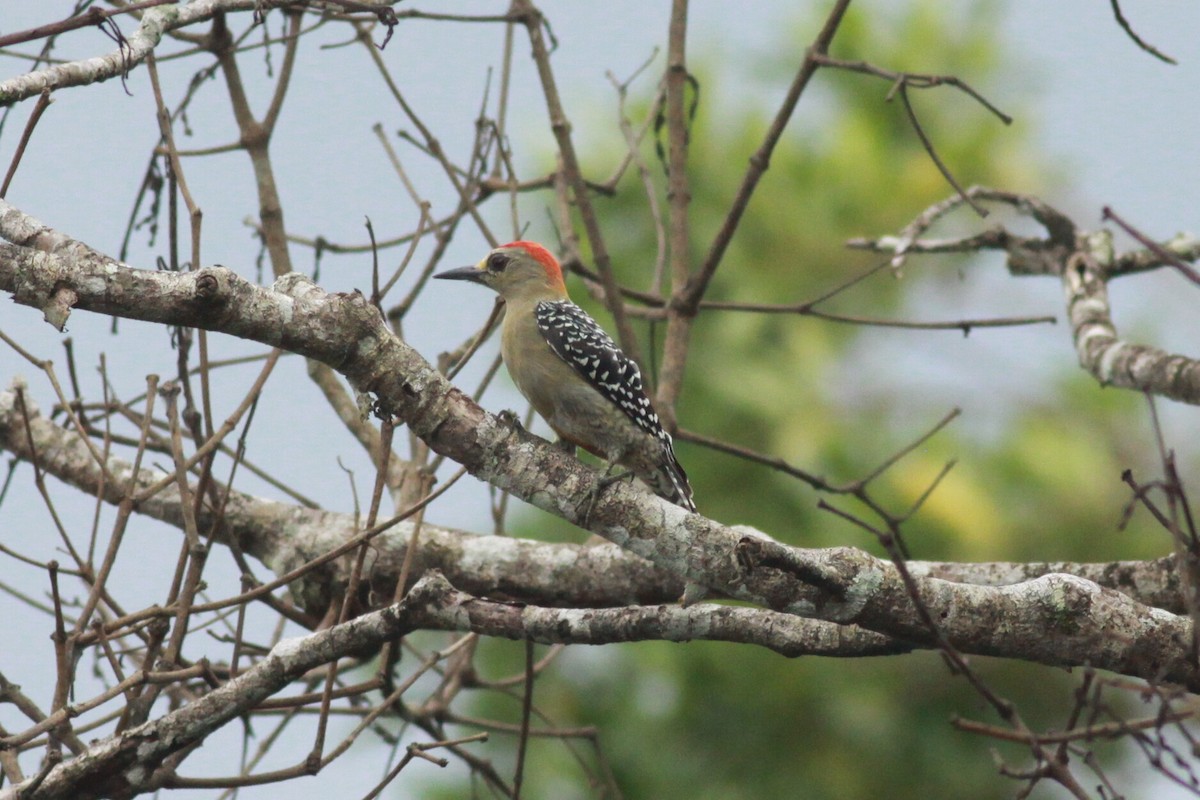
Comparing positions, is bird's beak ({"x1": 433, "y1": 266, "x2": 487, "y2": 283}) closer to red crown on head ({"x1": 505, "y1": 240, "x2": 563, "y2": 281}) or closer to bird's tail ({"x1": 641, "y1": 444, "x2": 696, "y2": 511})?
red crown on head ({"x1": 505, "y1": 240, "x2": 563, "y2": 281})

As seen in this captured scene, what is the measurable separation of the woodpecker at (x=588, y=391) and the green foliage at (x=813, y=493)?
6313 mm

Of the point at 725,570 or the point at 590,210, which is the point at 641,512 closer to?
the point at 725,570

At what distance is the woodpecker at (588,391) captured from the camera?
17.4 ft

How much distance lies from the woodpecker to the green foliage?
6313 mm

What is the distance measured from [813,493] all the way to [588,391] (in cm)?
723

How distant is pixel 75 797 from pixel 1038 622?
277 centimetres

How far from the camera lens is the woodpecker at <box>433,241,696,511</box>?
5309 millimetres

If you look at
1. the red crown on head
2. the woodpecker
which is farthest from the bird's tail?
the red crown on head

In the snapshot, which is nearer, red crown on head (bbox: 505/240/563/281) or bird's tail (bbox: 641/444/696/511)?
bird's tail (bbox: 641/444/696/511)

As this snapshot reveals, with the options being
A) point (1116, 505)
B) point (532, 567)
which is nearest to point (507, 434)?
point (532, 567)

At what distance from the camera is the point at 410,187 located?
5352mm

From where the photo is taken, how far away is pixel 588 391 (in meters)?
5.41

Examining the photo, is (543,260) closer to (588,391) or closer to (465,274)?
(465,274)

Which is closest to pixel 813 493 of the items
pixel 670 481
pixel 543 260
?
pixel 543 260
